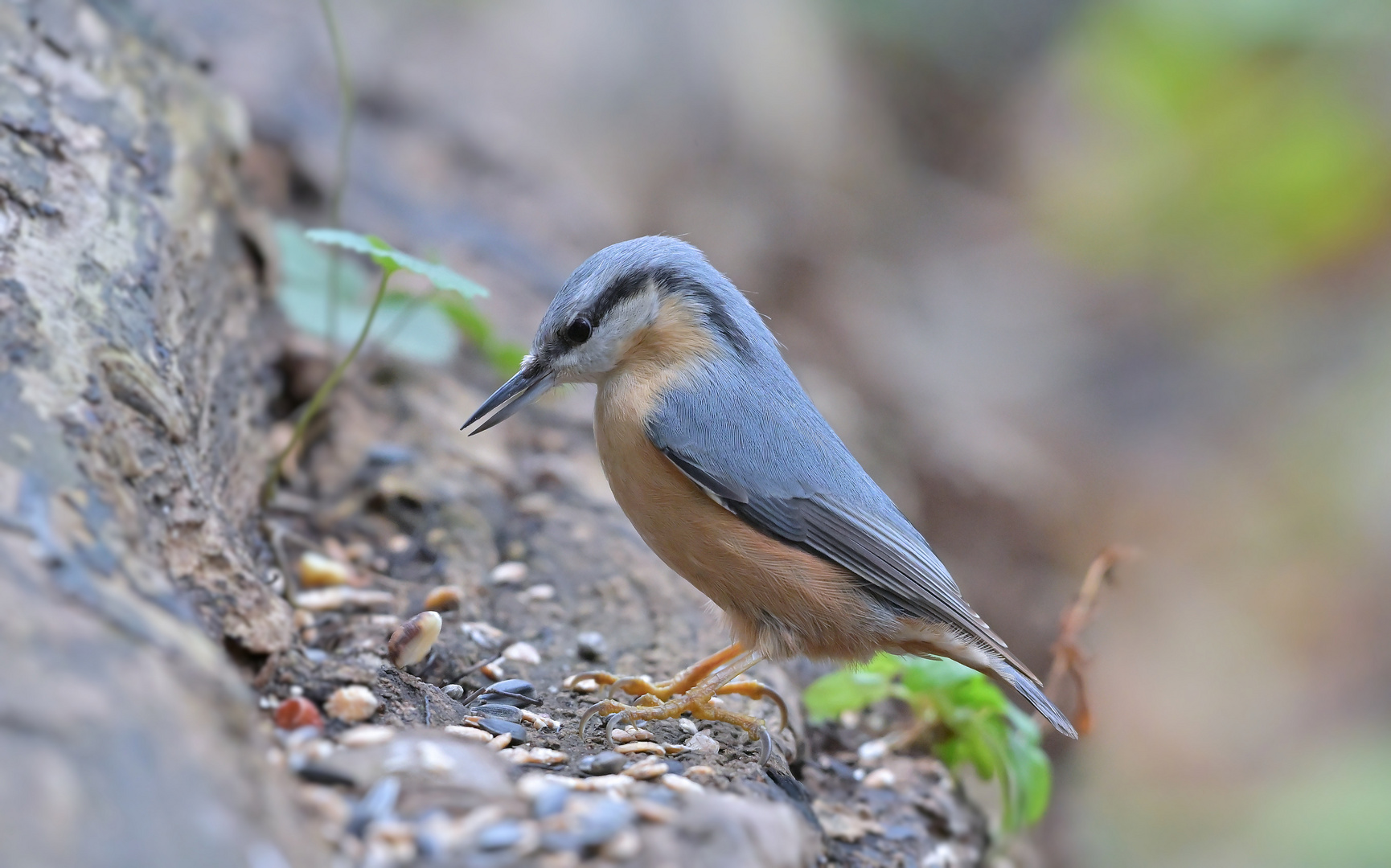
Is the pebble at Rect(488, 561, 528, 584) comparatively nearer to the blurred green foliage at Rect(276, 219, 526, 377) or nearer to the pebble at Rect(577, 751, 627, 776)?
the blurred green foliage at Rect(276, 219, 526, 377)

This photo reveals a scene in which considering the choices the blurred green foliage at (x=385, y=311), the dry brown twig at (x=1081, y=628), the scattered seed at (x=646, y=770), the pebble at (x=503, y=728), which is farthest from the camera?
the blurred green foliage at (x=385, y=311)

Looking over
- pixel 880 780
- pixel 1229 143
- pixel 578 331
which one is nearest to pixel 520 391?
pixel 578 331

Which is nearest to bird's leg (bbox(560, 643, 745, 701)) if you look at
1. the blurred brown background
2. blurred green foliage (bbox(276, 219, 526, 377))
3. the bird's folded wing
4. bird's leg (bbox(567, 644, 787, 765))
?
bird's leg (bbox(567, 644, 787, 765))

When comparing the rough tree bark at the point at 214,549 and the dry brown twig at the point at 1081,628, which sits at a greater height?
the dry brown twig at the point at 1081,628

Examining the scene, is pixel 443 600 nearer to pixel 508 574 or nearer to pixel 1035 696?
pixel 508 574

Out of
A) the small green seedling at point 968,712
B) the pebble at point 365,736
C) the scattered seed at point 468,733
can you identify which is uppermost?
the small green seedling at point 968,712

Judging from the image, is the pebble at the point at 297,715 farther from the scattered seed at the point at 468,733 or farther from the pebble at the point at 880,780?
the pebble at the point at 880,780

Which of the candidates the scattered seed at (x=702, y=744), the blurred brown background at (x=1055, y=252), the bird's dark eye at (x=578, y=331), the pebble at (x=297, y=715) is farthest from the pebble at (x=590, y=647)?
the blurred brown background at (x=1055, y=252)

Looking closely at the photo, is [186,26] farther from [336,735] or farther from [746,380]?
[336,735]

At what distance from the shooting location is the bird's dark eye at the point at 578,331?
3053mm

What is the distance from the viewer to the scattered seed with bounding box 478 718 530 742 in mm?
2438

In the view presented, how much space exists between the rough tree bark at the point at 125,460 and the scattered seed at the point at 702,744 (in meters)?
0.98

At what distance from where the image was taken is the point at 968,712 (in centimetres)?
317

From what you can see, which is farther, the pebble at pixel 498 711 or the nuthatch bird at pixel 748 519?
the nuthatch bird at pixel 748 519
